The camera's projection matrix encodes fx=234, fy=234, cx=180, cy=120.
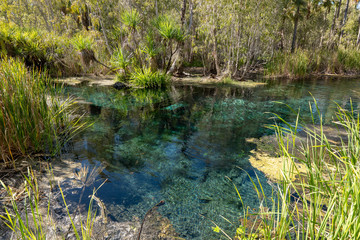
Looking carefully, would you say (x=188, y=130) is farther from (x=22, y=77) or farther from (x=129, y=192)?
(x=22, y=77)

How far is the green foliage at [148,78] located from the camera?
10539 millimetres

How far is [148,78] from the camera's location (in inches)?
415

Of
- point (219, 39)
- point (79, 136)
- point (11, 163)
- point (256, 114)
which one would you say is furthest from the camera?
point (219, 39)

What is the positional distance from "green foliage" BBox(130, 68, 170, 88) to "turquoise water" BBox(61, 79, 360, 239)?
4.73ft

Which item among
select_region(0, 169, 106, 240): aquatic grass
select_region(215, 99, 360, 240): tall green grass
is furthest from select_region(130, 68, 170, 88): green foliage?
select_region(215, 99, 360, 240): tall green grass

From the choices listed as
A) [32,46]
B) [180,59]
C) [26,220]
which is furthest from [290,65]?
[26,220]

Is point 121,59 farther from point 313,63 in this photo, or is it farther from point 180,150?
point 313,63

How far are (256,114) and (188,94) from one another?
346 centimetres

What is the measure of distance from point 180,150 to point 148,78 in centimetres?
672

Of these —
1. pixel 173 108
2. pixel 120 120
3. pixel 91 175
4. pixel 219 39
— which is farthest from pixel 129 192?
pixel 219 39

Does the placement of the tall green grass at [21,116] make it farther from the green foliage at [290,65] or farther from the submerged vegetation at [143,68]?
the green foliage at [290,65]

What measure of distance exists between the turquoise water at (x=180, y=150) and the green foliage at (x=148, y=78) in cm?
144

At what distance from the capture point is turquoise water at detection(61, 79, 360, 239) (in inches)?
108

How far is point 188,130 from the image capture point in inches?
219
